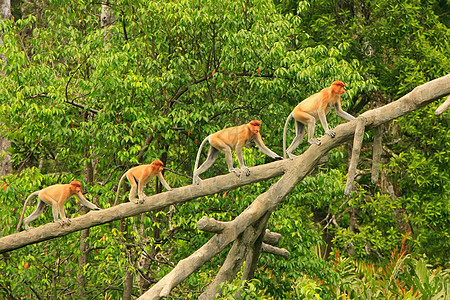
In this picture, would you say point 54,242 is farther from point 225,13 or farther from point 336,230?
point 336,230

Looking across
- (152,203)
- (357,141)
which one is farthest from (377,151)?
(152,203)

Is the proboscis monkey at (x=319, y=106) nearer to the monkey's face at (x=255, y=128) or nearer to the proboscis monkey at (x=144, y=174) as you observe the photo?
the monkey's face at (x=255, y=128)

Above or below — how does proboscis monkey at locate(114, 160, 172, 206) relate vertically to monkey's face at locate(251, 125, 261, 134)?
below

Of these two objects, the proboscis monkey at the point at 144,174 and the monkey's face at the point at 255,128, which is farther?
the proboscis monkey at the point at 144,174

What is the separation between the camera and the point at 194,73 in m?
7.85

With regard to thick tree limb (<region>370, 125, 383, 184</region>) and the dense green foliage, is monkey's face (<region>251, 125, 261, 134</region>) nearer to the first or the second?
thick tree limb (<region>370, 125, 383, 184</region>)

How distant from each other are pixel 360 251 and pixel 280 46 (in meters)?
4.67

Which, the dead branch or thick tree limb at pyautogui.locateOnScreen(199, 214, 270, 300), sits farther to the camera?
thick tree limb at pyautogui.locateOnScreen(199, 214, 270, 300)

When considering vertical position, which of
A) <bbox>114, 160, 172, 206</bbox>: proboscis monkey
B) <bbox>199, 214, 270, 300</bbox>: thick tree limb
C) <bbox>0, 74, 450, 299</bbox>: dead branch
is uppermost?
<bbox>0, 74, 450, 299</bbox>: dead branch

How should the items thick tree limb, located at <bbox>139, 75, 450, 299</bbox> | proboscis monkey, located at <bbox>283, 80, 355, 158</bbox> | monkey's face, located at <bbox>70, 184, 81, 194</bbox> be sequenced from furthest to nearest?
monkey's face, located at <bbox>70, 184, 81, 194</bbox>, proboscis monkey, located at <bbox>283, 80, 355, 158</bbox>, thick tree limb, located at <bbox>139, 75, 450, 299</bbox>

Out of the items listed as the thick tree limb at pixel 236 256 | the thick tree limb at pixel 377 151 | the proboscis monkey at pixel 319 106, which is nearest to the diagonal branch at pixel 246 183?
the thick tree limb at pixel 236 256

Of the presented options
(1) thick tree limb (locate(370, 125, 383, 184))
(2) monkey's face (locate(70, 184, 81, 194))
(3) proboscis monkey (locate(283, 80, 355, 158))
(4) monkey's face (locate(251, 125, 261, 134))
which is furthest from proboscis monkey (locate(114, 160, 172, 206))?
(1) thick tree limb (locate(370, 125, 383, 184))

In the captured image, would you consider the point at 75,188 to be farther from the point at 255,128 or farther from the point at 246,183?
the point at 246,183

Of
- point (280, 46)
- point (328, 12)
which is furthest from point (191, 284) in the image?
point (328, 12)
